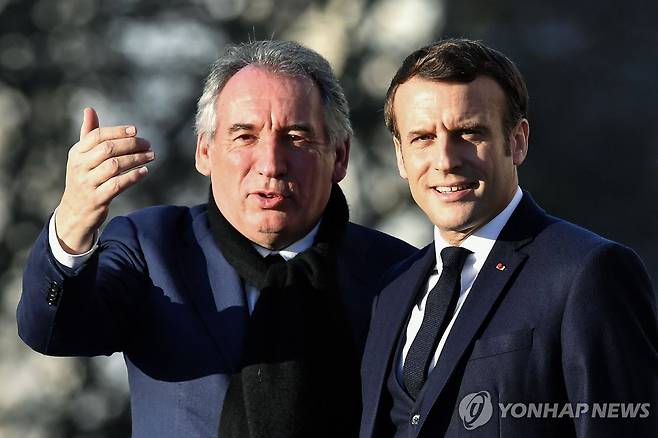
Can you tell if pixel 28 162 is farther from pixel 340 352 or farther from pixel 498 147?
pixel 498 147

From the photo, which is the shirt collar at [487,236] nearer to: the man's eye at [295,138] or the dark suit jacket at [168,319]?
the dark suit jacket at [168,319]

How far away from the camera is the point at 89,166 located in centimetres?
346

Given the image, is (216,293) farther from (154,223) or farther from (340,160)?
(340,160)

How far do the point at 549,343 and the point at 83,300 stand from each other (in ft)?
3.91

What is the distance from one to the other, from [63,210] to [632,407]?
4.60 ft

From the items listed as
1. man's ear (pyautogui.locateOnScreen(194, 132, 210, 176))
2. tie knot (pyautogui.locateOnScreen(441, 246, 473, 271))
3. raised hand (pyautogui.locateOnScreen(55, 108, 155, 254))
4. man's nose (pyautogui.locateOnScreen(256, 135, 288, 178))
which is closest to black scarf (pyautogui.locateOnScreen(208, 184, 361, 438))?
man's ear (pyautogui.locateOnScreen(194, 132, 210, 176))

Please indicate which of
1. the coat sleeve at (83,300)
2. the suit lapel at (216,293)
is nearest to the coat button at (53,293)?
the coat sleeve at (83,300)

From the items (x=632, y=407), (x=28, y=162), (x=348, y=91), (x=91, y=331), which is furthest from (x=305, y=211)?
(x=28, y=162)

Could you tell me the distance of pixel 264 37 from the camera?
23.7ft

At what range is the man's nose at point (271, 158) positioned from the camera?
3.97 m

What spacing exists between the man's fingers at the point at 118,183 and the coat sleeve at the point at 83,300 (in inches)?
9.4

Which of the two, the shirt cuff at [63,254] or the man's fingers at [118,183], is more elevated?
the man's fingers at [118,183]

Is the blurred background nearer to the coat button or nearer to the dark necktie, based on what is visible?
the coat button

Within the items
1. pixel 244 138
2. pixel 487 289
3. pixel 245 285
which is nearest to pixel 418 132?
pixel 487 289
